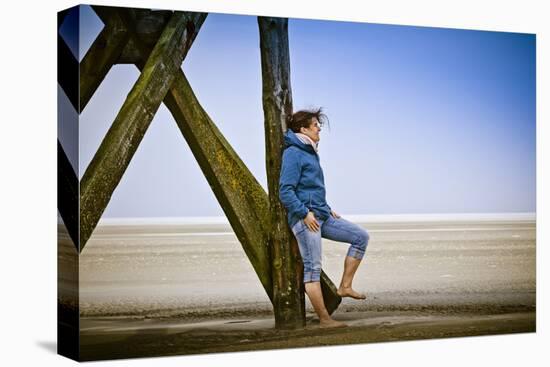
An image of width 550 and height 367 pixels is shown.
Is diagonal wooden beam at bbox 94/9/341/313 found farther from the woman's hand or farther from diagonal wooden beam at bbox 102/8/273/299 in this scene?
the woman's hand

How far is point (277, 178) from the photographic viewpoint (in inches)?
407

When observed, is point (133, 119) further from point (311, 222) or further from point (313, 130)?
point (311, 222)

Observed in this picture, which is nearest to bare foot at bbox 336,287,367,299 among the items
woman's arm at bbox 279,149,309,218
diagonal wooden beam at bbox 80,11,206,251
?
woman's arm at bbox 279,149,309,218

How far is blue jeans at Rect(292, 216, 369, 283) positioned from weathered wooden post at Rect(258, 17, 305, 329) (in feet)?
0.22

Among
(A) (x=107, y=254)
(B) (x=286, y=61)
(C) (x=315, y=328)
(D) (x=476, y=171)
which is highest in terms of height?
(B) (x=286, y=61)

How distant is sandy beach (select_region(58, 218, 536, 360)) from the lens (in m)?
9.66

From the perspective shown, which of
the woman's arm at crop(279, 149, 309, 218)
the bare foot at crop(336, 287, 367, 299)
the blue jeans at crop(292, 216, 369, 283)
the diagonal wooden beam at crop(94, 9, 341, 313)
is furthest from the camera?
the bare foot at crop(336, 287, 367, 299)

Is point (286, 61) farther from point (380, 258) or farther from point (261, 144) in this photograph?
point (380, 258)

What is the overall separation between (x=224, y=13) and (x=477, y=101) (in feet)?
8.49

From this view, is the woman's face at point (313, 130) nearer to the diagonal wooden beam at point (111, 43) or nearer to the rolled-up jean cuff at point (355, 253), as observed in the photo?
the rolled-up jean cuff at point (355, 253)

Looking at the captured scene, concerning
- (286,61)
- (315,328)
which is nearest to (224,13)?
(286,61)

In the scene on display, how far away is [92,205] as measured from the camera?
9.55m

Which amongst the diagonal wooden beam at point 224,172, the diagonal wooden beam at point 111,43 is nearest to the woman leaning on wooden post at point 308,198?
the diagonal wooden beam at point 224,172

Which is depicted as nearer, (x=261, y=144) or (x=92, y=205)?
(x=92, y=205)
